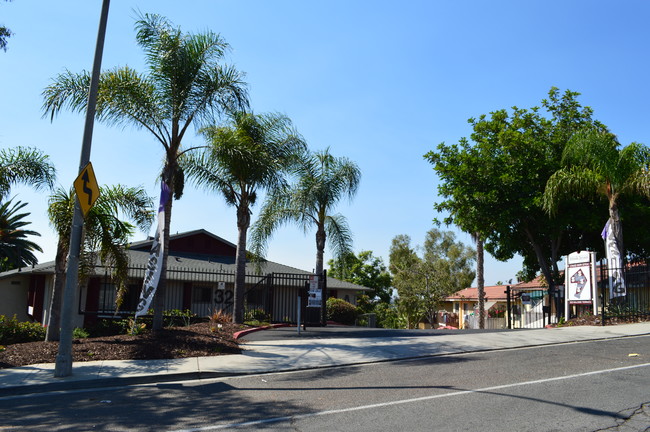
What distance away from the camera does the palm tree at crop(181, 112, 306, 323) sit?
634 inches

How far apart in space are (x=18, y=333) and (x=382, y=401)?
37.8ft

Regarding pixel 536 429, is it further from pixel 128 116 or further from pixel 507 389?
pixel 128 116

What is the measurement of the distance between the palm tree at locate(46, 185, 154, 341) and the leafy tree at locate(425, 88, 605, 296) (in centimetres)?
1451

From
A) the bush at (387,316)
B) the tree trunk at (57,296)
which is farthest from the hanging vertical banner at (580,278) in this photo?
the bush at (387,316)

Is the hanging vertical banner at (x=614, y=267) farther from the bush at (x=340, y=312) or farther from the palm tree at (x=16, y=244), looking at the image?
the palm tree at (x=16, y=244)

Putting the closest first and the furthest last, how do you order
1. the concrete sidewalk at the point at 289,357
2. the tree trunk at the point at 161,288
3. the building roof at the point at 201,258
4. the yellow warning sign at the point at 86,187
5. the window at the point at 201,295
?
the concrete sidewalk at the point at 289,357 < the yellow warning sign at the point at 86,187 < the tree trunk at the point at 161,288 < the building roof at the point at 201,258 < the window at the point at 201,295

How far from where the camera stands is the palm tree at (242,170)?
16.1 metres

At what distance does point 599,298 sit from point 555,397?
44.9 ft

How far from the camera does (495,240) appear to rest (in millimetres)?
26578

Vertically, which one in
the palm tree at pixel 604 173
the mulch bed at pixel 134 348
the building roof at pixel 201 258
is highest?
the palm tree at pixel 604 173

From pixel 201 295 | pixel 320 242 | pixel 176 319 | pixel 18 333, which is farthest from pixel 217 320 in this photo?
pixel 201 295

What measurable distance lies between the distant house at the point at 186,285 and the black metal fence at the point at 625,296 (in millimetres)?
11757

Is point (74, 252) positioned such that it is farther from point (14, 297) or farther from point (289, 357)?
point (14, 297)

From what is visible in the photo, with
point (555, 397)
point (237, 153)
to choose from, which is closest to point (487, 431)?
point (555, 397)
